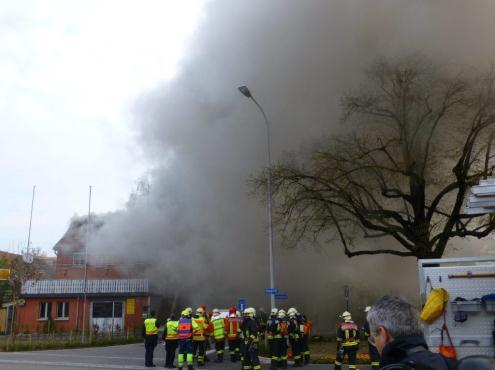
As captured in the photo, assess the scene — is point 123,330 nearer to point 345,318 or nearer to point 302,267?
point 302,267

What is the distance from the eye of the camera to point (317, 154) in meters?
16.9

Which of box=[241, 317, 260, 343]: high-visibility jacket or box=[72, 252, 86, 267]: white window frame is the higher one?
box=[72, 252, 86, 267]: white window frame

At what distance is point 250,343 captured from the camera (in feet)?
35.6

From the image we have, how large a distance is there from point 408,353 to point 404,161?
50.5 ft

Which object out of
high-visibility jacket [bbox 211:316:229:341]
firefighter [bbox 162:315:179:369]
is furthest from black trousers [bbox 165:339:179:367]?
high-visibility jacket [bbox 211:316:229:341]

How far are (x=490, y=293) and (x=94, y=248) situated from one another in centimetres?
2542

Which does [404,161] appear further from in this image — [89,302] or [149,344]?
[89,302]

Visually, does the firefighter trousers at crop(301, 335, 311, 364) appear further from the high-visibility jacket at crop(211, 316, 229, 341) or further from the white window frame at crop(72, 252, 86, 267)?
the white window frame at crop(72, 252, 86, 267)

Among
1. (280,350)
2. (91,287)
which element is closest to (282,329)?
(280,350)

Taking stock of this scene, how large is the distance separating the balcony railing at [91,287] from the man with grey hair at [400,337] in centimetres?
2799

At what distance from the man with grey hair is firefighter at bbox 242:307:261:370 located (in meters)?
9.14

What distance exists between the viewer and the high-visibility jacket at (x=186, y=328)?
11.2 meters

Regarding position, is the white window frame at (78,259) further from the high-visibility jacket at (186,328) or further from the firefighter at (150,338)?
the high-visibility jacket at (186,328)

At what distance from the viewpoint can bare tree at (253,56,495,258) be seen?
1548cm
